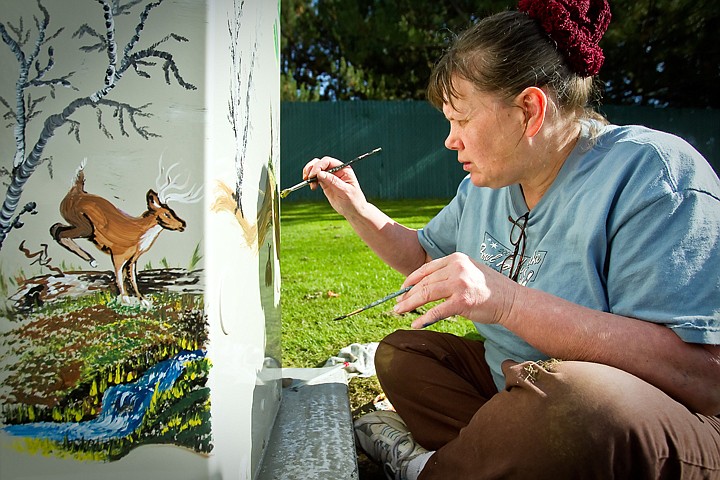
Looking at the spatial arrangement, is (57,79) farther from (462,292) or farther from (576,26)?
(576,26)

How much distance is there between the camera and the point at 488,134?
140cm

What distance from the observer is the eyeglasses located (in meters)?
1.47

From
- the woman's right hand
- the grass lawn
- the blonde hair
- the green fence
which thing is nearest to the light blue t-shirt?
the blonde hair

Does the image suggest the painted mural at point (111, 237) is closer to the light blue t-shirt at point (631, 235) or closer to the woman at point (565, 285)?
the woman at point (565, 285)

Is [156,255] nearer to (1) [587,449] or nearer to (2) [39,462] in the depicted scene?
(2) [39,462]

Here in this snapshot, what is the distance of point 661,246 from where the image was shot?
118 centimetres

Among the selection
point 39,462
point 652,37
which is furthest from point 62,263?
point 652,37

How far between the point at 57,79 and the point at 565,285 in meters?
0.94

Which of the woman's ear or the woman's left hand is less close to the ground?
the woman's ear

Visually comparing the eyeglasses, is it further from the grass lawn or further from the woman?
the grass lawn

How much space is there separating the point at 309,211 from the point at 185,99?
673cm

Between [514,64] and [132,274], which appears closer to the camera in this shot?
[132,274]

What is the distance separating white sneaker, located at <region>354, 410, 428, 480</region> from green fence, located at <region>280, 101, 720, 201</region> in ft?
28.1

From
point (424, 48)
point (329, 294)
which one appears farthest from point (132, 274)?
point (424, 48)
